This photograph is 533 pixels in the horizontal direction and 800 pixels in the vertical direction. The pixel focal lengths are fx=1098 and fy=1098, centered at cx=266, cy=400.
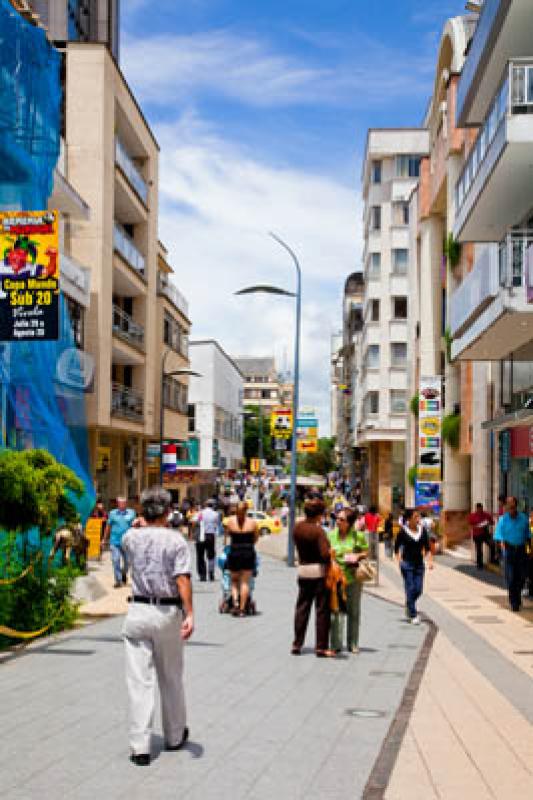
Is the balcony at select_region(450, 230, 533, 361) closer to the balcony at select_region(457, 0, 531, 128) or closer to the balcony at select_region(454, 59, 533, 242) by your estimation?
the balcony at select_region(454, 59, 533, 242)

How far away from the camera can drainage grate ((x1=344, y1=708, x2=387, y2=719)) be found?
8500mm

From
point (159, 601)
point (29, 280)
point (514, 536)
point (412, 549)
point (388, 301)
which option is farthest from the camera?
point (388, 301)

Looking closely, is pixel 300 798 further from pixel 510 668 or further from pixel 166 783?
pixel 510 668

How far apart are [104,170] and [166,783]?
100ft

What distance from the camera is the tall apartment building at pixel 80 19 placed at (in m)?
42.1

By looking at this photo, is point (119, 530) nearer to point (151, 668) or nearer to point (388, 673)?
point (388, 673)

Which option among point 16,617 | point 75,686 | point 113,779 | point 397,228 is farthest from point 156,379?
point 113,779

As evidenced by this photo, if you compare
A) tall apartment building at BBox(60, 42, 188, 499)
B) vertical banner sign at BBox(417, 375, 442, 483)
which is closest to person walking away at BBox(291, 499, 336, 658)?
tall apartment building at BBox(60, 42, 188, 499)

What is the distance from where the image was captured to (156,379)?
46.7 meters

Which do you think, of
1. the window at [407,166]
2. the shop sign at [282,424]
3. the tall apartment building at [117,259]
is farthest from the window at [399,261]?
the shop sign at [282,424]

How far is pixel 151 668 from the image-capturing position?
6863mm

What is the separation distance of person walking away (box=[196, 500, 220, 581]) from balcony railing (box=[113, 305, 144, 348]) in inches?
623

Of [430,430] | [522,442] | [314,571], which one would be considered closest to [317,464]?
[430,430]

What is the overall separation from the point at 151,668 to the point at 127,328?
115ft
